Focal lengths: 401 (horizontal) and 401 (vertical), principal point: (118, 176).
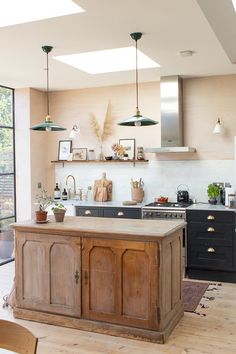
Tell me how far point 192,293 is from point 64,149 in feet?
10.9

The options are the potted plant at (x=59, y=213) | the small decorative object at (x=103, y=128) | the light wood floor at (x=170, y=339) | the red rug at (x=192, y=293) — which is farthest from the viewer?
the small decorative object at (x=103, y=128)

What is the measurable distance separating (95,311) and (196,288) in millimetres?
1719

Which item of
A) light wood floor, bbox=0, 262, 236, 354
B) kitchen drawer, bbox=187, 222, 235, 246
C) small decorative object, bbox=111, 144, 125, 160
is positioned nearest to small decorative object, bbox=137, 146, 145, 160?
small decorative object, bbox=111, 144, 125, 160

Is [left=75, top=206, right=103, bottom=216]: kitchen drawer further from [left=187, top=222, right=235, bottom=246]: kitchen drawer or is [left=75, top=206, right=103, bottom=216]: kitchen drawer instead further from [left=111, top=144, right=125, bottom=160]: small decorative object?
[left=187, top=222, right=235, bottom=246]: kitchen drawer

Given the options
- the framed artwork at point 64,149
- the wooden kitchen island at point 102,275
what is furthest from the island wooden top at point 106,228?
the framed artwork at point 64,149

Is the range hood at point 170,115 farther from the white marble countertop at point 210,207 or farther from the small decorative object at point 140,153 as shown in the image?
Answer: the white marble countertop at point 210,207

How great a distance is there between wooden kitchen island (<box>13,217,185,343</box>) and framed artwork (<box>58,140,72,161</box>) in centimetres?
283

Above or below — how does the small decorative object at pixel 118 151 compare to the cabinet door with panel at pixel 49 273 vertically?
above

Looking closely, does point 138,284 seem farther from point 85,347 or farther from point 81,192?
point 81,192

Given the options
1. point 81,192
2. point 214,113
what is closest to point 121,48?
point 214,113

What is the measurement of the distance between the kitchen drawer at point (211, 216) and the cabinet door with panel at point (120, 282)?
201 cm

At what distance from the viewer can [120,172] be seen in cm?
649

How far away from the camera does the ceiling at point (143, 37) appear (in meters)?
3.37

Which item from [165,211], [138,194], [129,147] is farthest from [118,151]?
[165,211]
